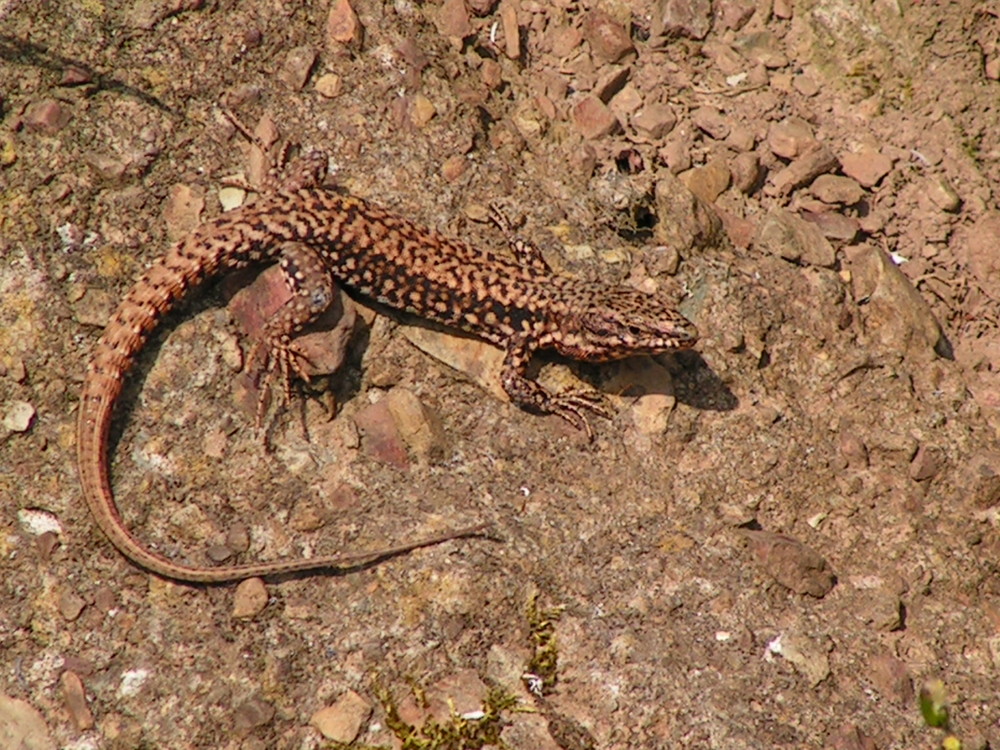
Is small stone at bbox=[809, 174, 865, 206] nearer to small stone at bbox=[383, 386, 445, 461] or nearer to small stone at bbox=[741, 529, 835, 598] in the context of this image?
small stone at bbox=[741, 529, 835, 598]

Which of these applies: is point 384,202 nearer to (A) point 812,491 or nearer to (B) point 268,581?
(B) point 268,581

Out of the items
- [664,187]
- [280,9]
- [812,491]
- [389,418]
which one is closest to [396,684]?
[389,418]

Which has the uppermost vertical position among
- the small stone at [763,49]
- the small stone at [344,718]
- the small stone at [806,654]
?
the small stone at [763,49]

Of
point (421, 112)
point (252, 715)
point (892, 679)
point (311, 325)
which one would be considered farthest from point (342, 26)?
point (892, 679)

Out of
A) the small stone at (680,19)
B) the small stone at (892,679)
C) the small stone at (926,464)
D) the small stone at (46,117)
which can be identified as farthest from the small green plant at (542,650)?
the small stone at (680,19)

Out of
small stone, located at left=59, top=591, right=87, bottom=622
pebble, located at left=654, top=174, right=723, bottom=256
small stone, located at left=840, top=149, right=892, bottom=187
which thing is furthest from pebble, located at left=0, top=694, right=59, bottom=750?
small stone, located at left=840, top=149, right=892, bottom=187

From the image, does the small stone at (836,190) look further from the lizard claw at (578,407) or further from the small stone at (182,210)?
the small stone at (182,210)
